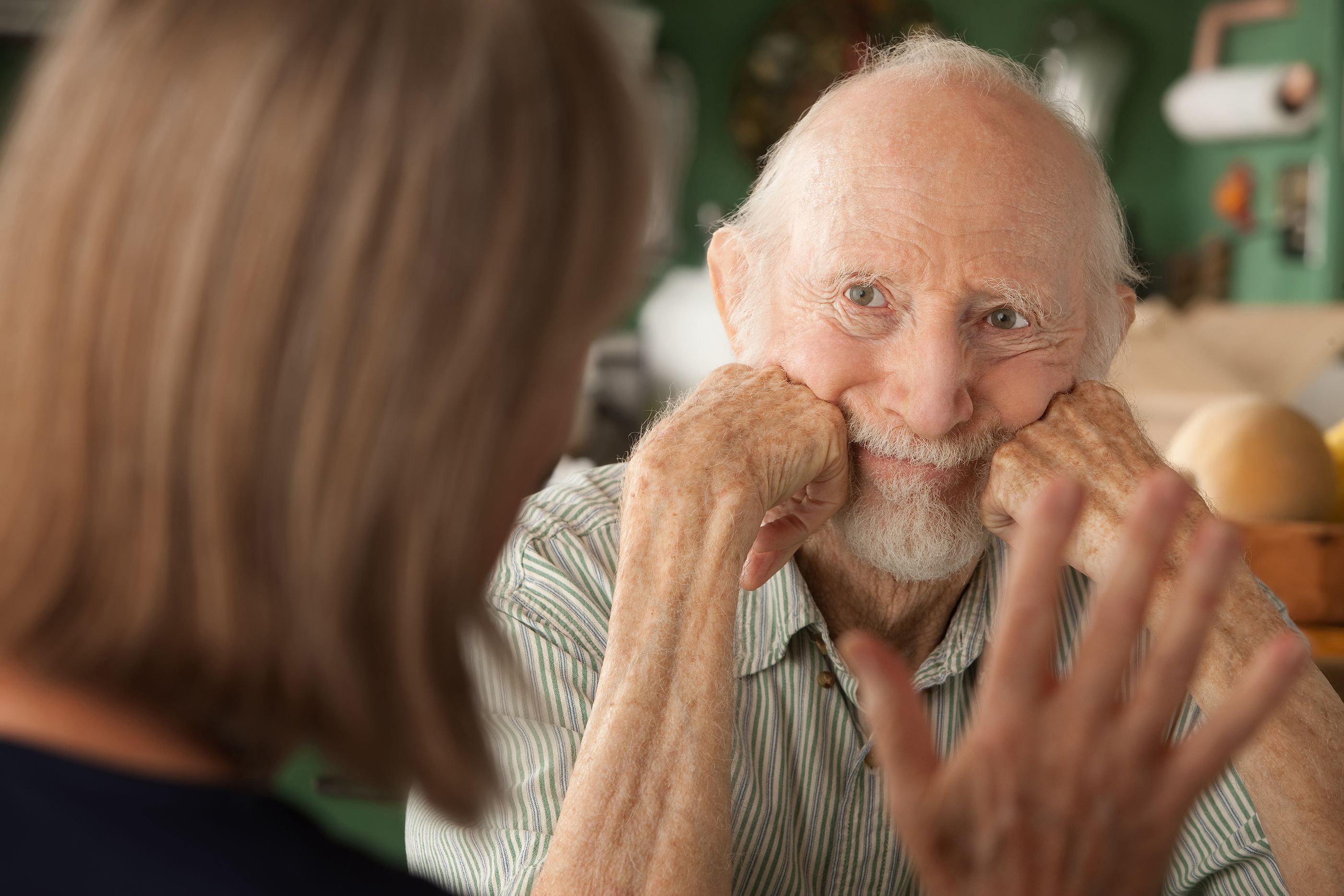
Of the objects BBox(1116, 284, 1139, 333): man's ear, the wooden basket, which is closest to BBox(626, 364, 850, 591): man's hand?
BBox(1116, 284, 1139, 333): man's ear

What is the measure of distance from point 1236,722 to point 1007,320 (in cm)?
66

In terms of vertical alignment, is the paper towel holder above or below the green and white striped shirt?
below

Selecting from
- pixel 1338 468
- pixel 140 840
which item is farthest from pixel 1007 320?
pixel 140 840

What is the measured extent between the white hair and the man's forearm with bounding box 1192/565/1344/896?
350mm

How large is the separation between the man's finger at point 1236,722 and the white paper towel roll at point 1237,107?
4676 millimetres

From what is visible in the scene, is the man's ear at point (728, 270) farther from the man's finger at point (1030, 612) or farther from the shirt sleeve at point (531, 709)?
the man's finger at point (1030, 612)

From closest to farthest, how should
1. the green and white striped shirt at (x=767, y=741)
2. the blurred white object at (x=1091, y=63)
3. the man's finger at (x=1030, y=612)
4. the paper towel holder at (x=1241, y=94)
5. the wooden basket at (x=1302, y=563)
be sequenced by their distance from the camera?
the man's finger at (x=1030, y=612) < the green and white striped shirt at (x=767, y=741) < the wooden basket at (x=1302, y=563) < the paper towel holder at (x=1241, y=94) < the blurred white object at (x=1091, y=63)

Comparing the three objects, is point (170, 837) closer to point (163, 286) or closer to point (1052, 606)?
point (163, 286)

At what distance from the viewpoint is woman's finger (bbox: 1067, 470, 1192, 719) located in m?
0.67

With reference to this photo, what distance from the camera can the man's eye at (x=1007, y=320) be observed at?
1279mm

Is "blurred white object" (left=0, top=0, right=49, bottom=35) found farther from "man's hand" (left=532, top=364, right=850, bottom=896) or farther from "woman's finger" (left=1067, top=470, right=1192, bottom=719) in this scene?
"woman's finger" (left=1067, top=470, right=1192, bottom=719)

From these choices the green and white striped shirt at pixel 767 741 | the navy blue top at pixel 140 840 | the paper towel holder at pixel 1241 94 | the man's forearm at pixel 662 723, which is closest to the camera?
the navy blue top at pixel 140 840

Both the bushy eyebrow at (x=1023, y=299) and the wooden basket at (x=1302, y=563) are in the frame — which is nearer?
the bushy eyebrow at (x=1023, y=299)

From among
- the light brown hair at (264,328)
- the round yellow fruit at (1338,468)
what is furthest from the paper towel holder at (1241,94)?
the light brown hair at (264,328)
